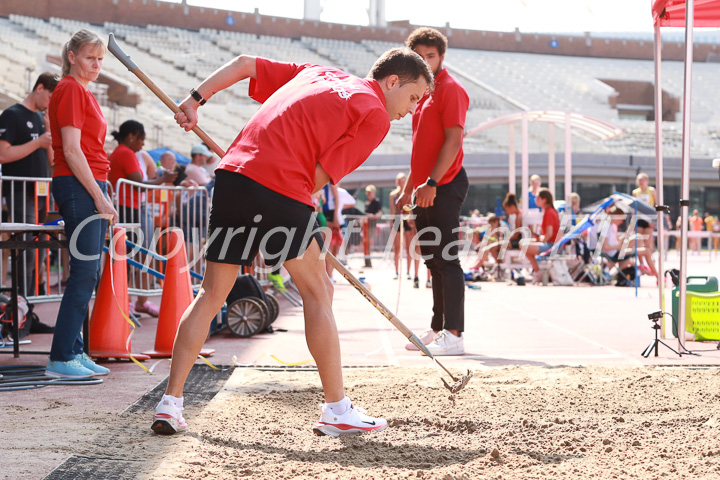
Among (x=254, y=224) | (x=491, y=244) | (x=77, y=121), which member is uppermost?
(x=77, y=121)

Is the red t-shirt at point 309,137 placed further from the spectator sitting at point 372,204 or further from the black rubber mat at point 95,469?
the spectator sitting at point 372,204

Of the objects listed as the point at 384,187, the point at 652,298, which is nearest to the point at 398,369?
the point at 652,298

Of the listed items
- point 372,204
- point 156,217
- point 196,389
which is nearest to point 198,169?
point 156,217

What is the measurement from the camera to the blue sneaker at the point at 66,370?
4.81 metres

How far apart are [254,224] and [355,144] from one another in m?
0.52

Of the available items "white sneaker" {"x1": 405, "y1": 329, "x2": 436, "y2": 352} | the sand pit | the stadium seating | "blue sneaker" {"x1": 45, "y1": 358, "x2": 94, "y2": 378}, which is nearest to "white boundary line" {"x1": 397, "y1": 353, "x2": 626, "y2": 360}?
"white sneaker" {"x1": 405, "y1": 329, "x2": 436, "y2": 352}

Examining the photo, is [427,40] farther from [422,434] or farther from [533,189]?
[533,189]

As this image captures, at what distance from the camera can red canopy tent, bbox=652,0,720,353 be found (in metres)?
5.78

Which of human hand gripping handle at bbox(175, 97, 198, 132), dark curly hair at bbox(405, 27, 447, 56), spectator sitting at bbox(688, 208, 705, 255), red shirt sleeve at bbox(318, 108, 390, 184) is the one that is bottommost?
spectator sitting at bbox(688, 208, 705, 255)

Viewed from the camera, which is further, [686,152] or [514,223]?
[514,223]

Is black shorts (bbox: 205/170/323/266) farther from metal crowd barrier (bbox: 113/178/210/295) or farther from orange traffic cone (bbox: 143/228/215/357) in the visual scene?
metal crowd barrier (bbox: 113/178/210/295)

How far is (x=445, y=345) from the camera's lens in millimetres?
5902

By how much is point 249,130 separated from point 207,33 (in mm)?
44663

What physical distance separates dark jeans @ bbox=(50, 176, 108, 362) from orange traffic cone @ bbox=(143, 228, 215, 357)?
3.06ft
